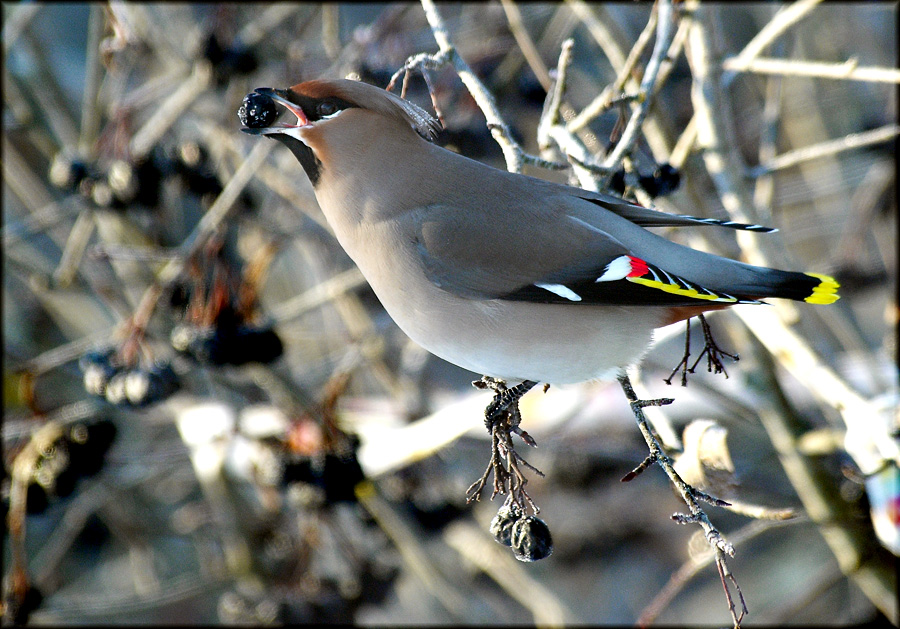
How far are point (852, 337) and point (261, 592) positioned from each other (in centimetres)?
285

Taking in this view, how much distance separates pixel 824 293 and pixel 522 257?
59cm

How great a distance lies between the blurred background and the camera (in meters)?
2.88

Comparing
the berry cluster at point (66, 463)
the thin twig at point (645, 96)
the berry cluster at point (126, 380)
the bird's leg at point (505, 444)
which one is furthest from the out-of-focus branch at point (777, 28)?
the berry cluster at point (66, 463)

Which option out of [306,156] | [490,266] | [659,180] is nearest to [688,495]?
[490,266]

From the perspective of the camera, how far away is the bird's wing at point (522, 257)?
183 centimetres

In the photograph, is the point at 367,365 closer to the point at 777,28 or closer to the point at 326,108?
the point at 777,28

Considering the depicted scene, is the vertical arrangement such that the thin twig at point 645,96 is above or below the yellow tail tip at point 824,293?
above

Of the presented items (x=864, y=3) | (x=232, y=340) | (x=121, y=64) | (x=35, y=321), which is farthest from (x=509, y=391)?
(x=35, y=321)

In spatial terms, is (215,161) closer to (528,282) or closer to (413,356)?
(413,356)

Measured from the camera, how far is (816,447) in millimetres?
3115

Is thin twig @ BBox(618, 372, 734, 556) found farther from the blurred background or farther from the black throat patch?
the black throat patch

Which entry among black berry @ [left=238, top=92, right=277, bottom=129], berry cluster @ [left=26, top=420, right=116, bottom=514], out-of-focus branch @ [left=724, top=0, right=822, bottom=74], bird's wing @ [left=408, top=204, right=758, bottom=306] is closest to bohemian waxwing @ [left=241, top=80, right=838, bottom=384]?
bird's wing @ [left=408, top=204, right=758, bottom=306]

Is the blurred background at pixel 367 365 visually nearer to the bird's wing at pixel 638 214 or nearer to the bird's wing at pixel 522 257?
the bird's wing at pixel 638 214

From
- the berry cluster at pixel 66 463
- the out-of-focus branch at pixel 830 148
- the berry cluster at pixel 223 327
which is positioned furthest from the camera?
the berry cluster at pixel 66 463
